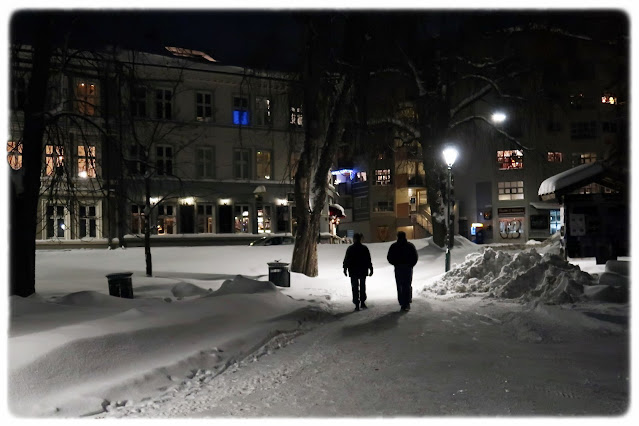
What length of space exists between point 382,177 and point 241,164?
27.2 m

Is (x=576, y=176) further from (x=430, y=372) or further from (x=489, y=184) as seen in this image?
(x=489, y=184)

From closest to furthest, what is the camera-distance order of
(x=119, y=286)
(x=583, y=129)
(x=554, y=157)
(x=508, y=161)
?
1. (x=119, y=286)
2. (x=554, y=157)
3. (x=583, y=129)
4. (x=508, y=161)

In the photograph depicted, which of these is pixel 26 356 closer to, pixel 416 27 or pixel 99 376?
pixel 99 376

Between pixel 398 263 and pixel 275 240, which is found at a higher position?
pixel 398 263

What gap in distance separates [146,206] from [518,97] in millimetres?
18052

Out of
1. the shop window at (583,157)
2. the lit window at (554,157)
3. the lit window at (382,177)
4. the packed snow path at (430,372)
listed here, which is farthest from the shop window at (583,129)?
the packed snow path at (430,372)

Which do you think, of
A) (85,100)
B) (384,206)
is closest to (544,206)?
(384,206)

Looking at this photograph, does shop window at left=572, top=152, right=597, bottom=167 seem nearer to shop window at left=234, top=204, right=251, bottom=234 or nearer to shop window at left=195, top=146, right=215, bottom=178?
shop window at left=234, top=204, right=251, bottom=234

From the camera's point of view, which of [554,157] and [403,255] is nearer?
[403,255]

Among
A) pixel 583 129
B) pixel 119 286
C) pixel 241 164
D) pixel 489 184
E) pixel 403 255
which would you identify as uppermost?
pixel 583 129

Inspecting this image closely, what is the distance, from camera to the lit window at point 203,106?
44.1m

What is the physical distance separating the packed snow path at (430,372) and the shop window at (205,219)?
3370 centimetres

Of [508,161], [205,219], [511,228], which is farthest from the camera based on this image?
[508,161]

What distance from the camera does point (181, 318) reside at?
36.4 ft
